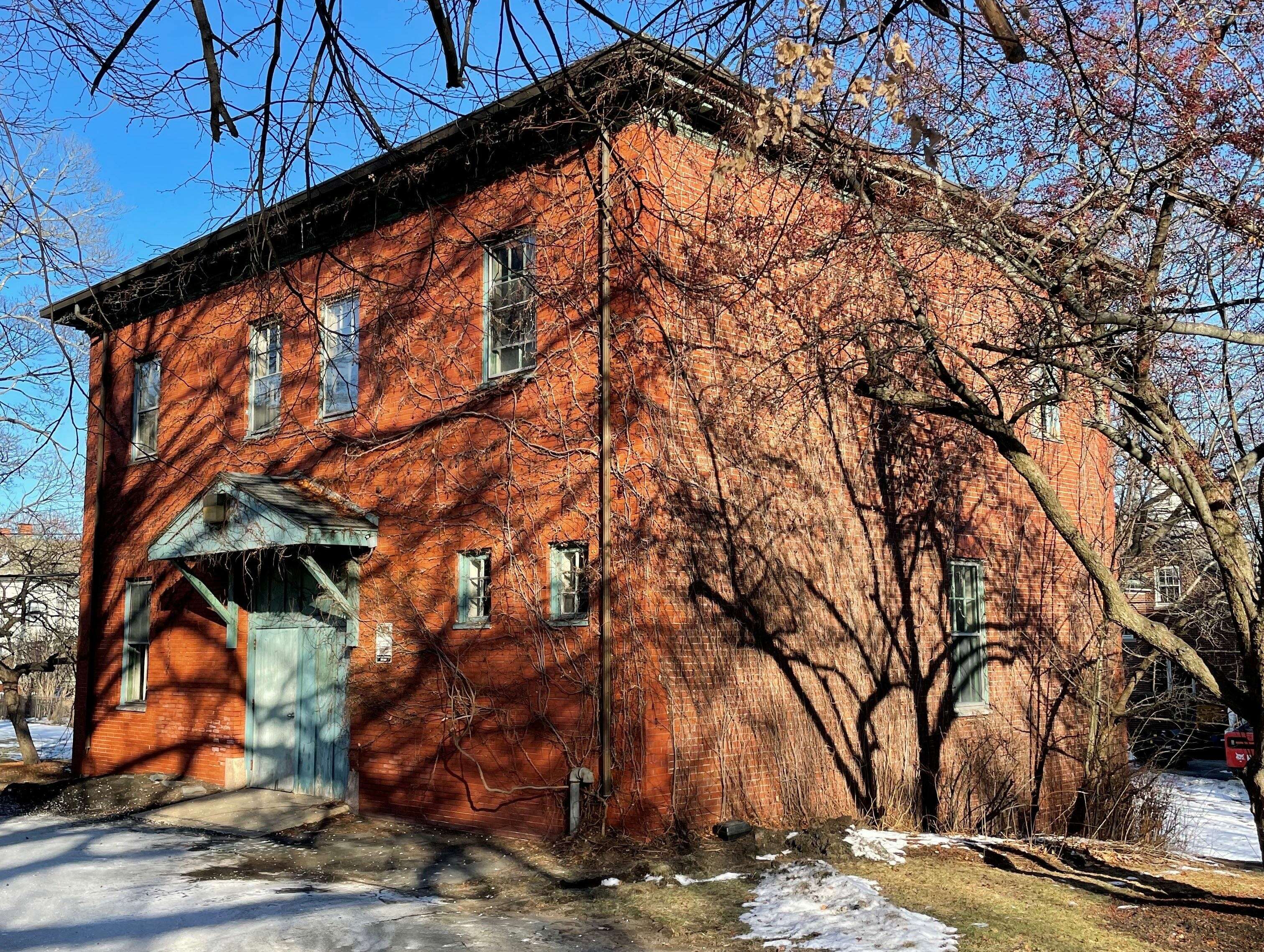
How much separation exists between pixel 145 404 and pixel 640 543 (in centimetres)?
1083

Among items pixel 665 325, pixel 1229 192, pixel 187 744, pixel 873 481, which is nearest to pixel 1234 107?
pixel 1229 192

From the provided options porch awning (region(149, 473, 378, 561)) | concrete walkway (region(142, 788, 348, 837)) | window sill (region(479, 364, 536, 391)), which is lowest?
concrete walkway (region(142, 788, 348, 837))

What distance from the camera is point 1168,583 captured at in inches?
892

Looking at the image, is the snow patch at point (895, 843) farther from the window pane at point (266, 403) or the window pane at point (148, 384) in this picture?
the window pane at point (148, 384)

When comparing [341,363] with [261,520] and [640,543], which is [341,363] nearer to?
[261,520]

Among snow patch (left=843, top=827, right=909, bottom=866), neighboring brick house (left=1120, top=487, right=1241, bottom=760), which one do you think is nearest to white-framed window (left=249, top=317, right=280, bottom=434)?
snow patch (left=843, top=827, right=909, bottom=866)

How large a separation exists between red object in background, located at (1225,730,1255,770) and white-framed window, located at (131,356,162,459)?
15.3 m

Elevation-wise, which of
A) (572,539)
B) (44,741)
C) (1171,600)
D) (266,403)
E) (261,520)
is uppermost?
(266,403)

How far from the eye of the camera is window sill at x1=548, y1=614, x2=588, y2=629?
37.0ft

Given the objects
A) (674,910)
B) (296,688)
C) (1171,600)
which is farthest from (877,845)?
(1171,600)

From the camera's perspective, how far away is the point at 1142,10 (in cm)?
775

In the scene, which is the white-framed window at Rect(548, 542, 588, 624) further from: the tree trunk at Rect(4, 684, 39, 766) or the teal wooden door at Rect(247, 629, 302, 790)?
the tree trunk at Rect(4, 684, 39, 766)

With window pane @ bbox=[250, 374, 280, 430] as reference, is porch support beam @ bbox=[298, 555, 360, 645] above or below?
below

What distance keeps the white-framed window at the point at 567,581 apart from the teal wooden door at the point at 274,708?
4.42 meters
